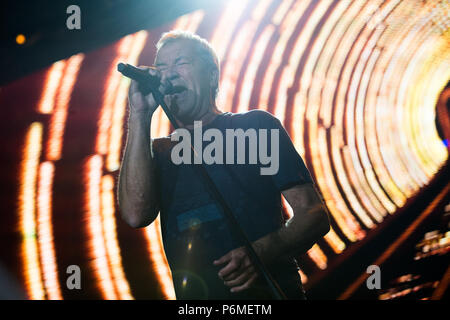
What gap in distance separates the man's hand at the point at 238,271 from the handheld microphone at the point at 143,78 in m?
0.61

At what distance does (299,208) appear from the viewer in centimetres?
123

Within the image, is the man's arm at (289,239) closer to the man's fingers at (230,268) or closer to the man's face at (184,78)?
the man's fingers at (230,268)

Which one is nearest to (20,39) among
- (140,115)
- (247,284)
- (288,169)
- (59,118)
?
(59,118)

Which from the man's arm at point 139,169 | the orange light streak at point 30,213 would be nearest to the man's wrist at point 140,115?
the man's arm at point 139,169

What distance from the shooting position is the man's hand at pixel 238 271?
1.14 metres

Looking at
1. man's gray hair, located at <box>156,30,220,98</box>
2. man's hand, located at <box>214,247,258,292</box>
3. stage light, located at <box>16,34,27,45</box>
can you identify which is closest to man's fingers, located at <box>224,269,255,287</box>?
man's hand, located at <box>214,247,258,292</box>

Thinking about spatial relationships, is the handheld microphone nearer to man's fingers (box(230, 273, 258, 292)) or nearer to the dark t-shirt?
the dark t-shirt

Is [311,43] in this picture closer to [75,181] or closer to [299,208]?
[75,181]

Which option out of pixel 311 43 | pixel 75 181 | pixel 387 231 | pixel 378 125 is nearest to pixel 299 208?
pixel 75 181

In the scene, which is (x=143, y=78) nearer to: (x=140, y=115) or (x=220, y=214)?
(x=140, y=115)

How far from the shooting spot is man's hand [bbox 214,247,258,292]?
1143 millimetres

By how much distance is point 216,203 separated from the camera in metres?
1.27
